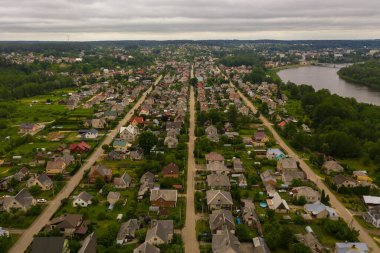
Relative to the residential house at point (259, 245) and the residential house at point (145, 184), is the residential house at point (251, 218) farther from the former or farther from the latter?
the residential house at point (145, 184)

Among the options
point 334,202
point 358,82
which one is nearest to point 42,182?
point 334,202

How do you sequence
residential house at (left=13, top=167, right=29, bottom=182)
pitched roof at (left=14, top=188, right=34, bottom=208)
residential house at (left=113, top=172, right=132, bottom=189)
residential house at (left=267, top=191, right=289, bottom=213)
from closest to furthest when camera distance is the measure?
pitched roof at (left=14, top=188, right=34, bottom=208)
residential house at (left=267, top=191, right=289, bottom=213)
residential house at (left=113, top=172, right=132, bottom=189)
residential house at (left=13, top=167, right=29, bottom=182)

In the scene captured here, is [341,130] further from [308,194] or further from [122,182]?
[122,182]

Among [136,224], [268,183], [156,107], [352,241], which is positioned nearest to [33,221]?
[136,224]

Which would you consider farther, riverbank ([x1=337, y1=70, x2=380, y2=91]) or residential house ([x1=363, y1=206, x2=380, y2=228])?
riverbank ([x1=337, y1=70, x2=380, y2=91])

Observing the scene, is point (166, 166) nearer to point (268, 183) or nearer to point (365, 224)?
point (268, 183)

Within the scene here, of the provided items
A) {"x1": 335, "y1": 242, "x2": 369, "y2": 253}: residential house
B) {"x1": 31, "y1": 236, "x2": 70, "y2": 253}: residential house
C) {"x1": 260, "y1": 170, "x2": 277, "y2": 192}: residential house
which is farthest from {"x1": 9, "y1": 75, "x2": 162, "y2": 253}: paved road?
{"x1": 335, "y1": 242, "x2": 369, "y2": 253}: residential house

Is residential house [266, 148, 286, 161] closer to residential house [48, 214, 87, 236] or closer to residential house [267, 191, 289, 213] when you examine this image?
residential house [267, 191, 289, 213]
